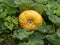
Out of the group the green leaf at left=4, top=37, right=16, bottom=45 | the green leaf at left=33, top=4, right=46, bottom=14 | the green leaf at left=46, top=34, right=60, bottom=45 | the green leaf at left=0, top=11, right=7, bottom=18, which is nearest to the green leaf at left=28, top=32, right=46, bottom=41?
the green leaf at left=46, top=34, right=60, bottom=45

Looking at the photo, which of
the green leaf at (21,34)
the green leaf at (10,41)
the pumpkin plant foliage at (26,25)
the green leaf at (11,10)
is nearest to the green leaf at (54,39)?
the pumpkin plant foliage at (26,25)

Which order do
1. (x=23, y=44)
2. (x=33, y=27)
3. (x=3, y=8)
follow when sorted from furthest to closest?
(x=3, y=8)
(x=33, y=27)
(x=23, y=44)

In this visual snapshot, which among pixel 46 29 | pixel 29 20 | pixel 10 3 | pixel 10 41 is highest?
pixel 10 3

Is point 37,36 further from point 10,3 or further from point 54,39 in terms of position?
point 10,3

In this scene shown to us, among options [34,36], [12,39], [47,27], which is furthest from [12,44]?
[47,27]

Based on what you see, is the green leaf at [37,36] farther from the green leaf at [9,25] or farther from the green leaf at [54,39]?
the green leaf at [9,25]

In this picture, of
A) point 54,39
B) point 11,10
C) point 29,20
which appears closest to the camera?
point 54,39

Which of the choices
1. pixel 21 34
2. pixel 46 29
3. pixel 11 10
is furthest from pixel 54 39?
pixel 11 10

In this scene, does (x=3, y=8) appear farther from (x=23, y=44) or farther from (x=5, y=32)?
(x=23, y=44)
